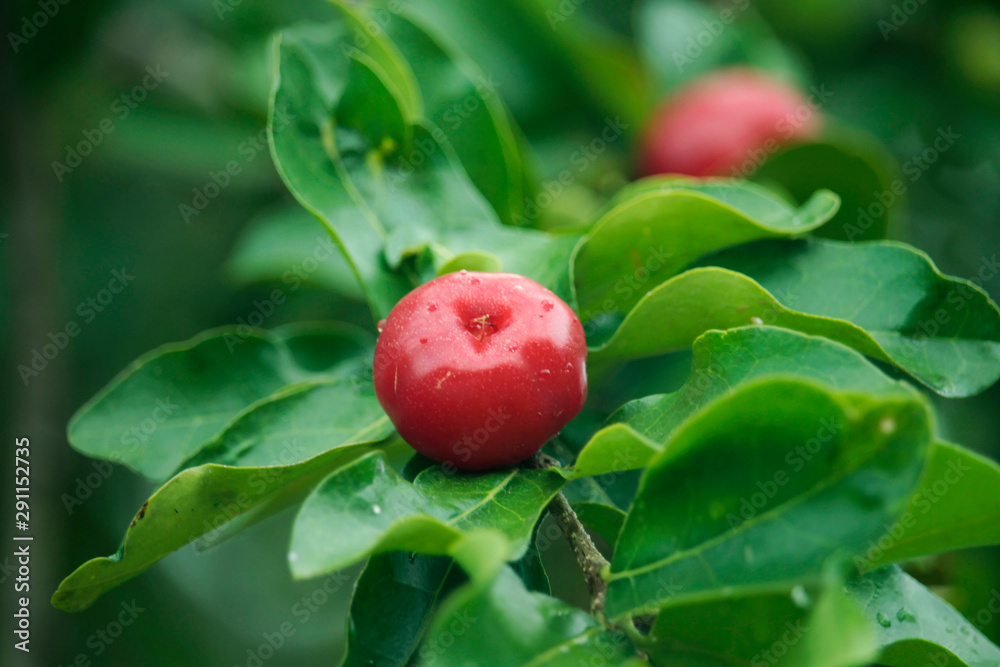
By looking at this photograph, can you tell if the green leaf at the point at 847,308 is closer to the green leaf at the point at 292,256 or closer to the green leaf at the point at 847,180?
the green leaf at the point at 847,180

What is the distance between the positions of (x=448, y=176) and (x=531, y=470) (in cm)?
59

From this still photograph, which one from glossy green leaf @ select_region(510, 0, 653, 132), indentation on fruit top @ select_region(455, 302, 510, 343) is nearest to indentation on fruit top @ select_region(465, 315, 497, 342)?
indentation on fruit top @ select_region(455, 302, 510, 343)

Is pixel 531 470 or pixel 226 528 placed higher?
pixel 531 470

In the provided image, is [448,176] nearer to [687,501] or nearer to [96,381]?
[687,501]

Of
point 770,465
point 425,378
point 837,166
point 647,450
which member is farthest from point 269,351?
point 837,166

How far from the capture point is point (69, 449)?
7.93 feet

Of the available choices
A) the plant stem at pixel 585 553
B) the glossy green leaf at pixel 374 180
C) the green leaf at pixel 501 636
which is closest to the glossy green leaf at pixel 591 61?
the glossy green leaf at pixel 374 180

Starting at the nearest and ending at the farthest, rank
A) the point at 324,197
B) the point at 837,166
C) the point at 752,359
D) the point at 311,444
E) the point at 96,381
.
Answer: the point at 752,359 < the point at 311,444 < the point at 324,197 < the point at 837,166 < the point at 96,381

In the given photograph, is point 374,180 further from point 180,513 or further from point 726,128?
point 726,128

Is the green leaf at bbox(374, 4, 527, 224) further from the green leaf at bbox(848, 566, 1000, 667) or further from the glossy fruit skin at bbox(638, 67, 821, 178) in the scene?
the green leaf at bbox(848, 566, 1000, 667)

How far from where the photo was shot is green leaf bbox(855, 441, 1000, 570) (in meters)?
0.79

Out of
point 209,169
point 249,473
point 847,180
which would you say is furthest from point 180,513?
point 209,169

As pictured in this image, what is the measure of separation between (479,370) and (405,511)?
18 cm

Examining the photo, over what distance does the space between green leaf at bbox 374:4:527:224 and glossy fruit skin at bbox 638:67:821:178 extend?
569 mm
